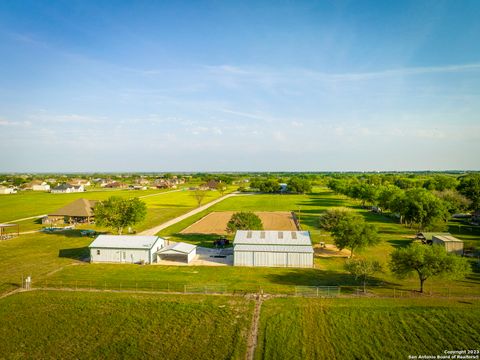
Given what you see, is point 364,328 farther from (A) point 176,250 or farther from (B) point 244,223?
(B) point 244,223

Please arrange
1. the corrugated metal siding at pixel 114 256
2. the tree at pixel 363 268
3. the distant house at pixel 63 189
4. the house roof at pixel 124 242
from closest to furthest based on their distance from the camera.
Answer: the tree at pixel 363 268
the corrugated metal siding at pixel 114 256
the house roof at pixel 124 242
the distant house at pixel 63 189

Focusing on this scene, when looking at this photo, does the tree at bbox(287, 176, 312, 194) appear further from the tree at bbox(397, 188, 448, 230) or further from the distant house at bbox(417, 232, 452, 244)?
the distant house at bbox(417, 232, 452, 244)

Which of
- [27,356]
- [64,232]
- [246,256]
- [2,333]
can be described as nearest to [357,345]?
[246,256]

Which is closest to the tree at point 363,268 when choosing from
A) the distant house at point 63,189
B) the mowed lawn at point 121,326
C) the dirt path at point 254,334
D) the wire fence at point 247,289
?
the wire fence at point 247,289

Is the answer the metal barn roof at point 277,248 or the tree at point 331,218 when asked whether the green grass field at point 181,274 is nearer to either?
the metal barn roof at point 277,248

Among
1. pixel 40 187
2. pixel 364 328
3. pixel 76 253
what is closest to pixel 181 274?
pixel 76 253

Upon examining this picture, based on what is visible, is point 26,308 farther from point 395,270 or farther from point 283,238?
point 395,270

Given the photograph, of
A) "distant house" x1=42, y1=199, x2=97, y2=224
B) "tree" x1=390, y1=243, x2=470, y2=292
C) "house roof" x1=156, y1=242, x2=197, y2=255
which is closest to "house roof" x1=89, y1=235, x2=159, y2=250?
"house roof" x1=156, y1=242, x2=197, y2=255

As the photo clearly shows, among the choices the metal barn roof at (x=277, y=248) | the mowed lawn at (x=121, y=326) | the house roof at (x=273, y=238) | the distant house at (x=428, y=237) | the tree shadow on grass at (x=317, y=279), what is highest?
the house roof at (x=273, y=238)
